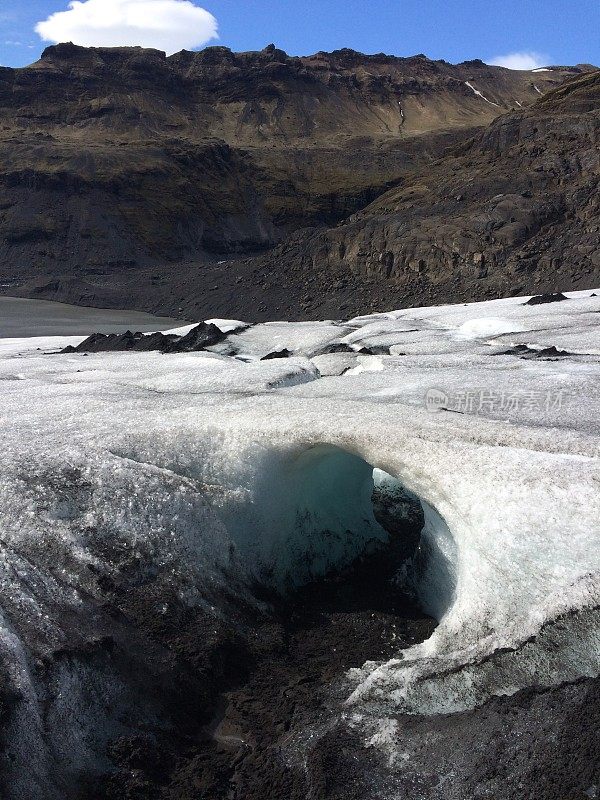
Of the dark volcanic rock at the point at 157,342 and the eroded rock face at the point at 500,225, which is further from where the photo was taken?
the eroded rock face at the point at 500,225

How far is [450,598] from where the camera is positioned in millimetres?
6438

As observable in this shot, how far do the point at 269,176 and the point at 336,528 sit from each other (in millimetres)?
69523

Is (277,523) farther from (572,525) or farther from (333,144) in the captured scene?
(333,144)

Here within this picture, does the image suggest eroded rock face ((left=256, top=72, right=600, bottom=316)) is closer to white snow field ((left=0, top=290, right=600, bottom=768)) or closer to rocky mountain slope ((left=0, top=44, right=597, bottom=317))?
Result: rocky mountain slope ((left=0, top=44, right=597, bottom=317))

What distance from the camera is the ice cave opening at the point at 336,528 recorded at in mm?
6977

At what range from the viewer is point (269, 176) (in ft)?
239

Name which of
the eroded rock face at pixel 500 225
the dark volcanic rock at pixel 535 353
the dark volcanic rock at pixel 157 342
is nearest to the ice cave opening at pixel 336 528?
the dark volcanic rock at pixel 535 353

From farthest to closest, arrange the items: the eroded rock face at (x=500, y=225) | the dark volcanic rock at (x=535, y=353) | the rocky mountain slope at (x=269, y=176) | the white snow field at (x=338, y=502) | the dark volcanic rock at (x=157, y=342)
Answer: the rocky mountain slope at (x=269, y=176) → the eroded rock face at (x=500, y=225) → the dark volcanic rock at (x=157, y=342) → the dark volcanic rock at (x=535, y=353) → the white snow field at (x=338, y=502)

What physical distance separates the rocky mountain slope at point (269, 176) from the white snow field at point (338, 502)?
1000 inches

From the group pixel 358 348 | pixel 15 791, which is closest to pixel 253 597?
pixel 15 791

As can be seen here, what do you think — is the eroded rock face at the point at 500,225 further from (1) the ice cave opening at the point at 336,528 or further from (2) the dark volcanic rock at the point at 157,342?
(1) the ice cave opening at the point at 336,528

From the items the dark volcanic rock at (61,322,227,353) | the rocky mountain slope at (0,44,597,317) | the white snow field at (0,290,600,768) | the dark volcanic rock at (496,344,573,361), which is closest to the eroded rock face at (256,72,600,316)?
the rocky mountain slope at (0,44,597,317)

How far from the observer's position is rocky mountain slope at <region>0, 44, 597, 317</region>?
A: 121 feet

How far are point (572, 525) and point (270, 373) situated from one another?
7.36m
